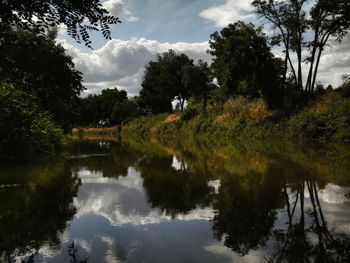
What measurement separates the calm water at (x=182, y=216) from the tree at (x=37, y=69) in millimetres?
2424

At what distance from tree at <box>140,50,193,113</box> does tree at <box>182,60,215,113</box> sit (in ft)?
30.9

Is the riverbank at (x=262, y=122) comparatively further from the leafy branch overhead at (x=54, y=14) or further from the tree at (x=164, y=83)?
the leafy branch overhead at (x=54, y=14)

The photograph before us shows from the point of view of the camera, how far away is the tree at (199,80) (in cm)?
6600

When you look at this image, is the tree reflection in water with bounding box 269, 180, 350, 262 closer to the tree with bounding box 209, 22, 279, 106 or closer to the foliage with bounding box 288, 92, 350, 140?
the foliage with bounding box 288, 92, 350, 140

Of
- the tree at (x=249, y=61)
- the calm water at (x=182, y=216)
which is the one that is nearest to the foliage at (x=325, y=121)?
the tree at (x=249, y=61)

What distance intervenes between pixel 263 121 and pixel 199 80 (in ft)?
92.6

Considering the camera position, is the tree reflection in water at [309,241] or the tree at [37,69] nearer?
the tree reflection in water at [309,241]

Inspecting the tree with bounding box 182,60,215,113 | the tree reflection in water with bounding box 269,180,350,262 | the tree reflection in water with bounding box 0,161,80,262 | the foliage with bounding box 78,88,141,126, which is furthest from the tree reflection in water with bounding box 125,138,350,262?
the foliage with bounding box 78,88,141,126

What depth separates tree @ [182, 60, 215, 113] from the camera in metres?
66.0

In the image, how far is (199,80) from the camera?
6656cm

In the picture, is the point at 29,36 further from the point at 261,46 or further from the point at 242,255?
the point at 261,46

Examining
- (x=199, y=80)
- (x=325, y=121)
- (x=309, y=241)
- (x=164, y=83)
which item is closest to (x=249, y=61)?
(x=325, y=121)

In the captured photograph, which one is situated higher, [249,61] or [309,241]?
[249,61]

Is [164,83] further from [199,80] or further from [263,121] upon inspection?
[263,121]
